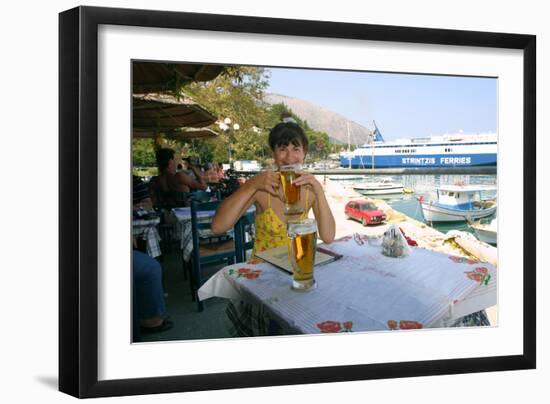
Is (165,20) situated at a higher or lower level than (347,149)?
higher

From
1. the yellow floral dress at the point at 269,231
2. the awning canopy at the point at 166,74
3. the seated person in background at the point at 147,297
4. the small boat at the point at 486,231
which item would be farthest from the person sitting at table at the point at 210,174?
the small boat at the point at 486,231

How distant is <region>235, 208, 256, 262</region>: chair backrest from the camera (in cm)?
268

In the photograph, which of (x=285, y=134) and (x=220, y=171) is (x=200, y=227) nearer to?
(x=220, y=171)

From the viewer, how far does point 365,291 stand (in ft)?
→ 6.27

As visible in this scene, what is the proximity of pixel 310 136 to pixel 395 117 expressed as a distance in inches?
21.2

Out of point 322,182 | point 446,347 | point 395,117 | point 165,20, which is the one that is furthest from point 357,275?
point 165,20

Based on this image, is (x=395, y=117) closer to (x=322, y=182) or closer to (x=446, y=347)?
(x=322, y=182)

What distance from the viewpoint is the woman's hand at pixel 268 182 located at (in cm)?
256

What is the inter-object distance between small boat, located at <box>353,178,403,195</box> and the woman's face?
0.43 meters

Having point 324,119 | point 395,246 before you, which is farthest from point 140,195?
point 395,246

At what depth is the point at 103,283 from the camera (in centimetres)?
212

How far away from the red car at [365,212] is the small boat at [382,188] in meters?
0.07

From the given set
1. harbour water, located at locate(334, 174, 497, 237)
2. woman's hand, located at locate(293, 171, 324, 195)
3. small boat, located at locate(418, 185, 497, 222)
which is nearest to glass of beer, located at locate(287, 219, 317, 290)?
woman's hand, located at locate(293, 171, 324, 195)

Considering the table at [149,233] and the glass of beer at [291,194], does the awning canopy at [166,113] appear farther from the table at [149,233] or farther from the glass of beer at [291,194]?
the glass of beer at [291,194]
